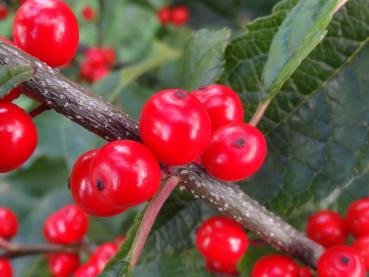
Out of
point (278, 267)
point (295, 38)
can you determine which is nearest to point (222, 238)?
point (278, 267)

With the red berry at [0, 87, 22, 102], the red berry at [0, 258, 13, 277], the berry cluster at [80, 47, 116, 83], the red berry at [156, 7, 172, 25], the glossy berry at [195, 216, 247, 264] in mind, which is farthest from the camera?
the red berry at [156, 7, 172, 25]

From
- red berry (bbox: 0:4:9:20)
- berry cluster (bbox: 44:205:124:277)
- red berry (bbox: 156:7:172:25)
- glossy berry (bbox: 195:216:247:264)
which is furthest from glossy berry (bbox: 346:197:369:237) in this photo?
red berry (bbox: 0:4:9:20)

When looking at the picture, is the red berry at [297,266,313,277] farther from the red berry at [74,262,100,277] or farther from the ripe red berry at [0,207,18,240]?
the ripe red berry at [0,207,18,240]

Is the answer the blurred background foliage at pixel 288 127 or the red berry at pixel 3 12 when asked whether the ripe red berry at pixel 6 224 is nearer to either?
the blurred background foliage at pixel 288 127

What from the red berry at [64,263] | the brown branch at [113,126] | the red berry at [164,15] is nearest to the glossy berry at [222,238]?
the brown branch at [113,126]

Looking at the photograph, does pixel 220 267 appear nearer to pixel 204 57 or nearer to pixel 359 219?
pixel 359 219

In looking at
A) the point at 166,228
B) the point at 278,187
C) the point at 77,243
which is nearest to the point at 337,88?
the point at 278,187

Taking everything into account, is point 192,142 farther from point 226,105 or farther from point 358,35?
point 358,35
